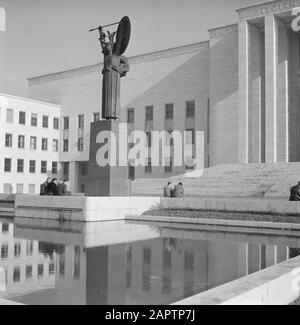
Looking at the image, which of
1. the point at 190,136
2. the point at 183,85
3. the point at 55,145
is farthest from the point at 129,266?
the point at 55,145

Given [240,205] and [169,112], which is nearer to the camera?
[240,205]

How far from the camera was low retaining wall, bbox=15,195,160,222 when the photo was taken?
13.6 meters

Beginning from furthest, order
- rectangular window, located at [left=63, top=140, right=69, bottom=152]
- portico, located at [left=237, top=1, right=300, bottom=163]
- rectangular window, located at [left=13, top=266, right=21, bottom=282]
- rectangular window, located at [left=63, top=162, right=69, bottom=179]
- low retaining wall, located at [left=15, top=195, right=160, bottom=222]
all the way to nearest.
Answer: rectangular window, located at [left=63, top=162, right=69, bottom=179] < rectangular window, located at [left=63, top=140, right=69, bottom=152] < portico, located at [left=237, top=1, right=300, bottom=163] < low retaining wall, located at [left=15, top=195, right=160, bottom=222] < rectangular window, located at [left=13, top=266, right=21, bottom=282]

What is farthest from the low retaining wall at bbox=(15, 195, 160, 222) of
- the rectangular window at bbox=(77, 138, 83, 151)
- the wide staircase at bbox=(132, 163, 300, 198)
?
the rectangular window at bbox=(77, 138, 83, 151)

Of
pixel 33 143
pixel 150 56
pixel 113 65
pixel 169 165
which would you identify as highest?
pixel 150 56

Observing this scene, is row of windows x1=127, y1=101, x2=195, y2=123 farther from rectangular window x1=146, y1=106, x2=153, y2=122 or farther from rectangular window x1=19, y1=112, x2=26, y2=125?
rectangular window x1=19, y1=112, x2=26, y2=125

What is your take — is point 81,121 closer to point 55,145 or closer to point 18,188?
point 55,145

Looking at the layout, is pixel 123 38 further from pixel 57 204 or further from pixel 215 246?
pixel 215 246

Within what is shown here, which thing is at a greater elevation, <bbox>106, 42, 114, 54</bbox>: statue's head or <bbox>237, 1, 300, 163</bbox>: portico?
<bbox>237, 1, 300, 163</bbox>: portico

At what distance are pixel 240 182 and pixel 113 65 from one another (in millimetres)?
17341

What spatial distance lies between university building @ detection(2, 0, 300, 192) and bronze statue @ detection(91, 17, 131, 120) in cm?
2467

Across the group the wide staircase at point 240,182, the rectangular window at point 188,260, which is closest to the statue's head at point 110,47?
the rectangular window at point 188,260

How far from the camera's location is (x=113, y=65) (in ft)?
52.2

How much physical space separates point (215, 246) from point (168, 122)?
38516 mm
